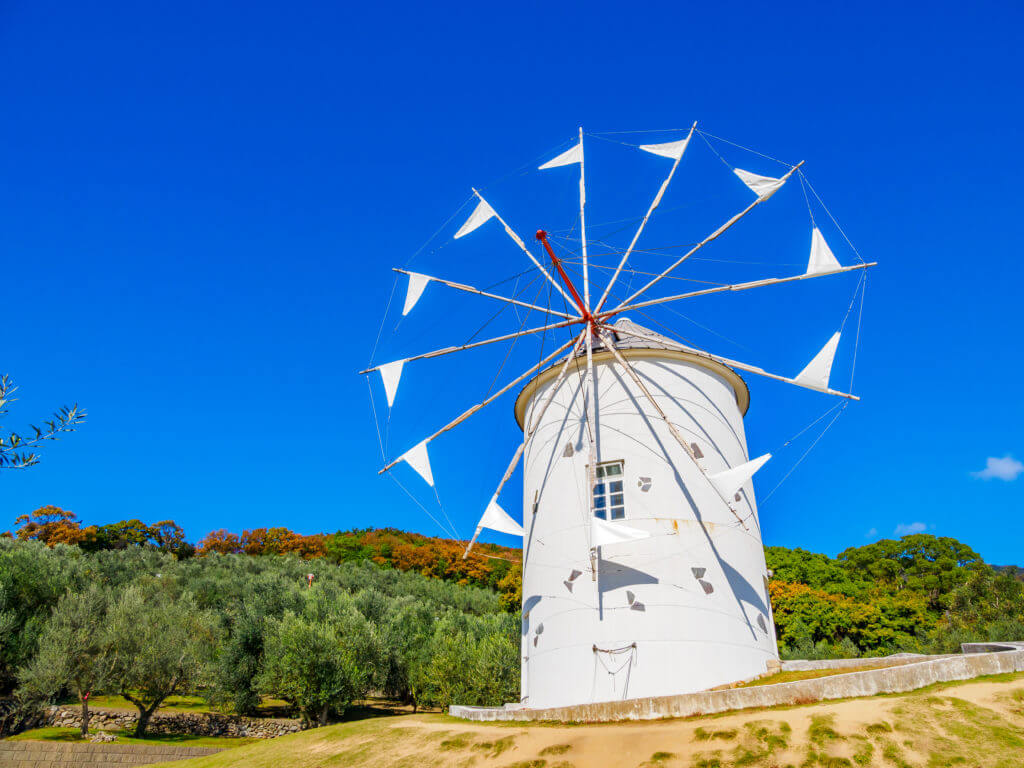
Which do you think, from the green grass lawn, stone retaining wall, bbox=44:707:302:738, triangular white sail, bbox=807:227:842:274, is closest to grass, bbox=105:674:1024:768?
triangular white sail, bbox=807:227:842:274

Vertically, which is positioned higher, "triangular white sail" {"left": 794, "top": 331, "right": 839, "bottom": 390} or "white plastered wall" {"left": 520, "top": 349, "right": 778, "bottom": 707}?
"triangular white sail" {"left": 794, "top": 331, "right": 839, "bottom": 390}

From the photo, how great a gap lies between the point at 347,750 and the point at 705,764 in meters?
8.43

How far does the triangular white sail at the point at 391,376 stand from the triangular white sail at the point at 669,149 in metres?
10.1

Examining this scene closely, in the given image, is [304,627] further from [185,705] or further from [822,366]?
[822,366]

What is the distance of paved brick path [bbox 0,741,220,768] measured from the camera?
65.0 ft

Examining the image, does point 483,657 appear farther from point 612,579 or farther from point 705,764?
point 705,764

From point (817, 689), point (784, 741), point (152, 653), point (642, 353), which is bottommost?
point (784, 741)

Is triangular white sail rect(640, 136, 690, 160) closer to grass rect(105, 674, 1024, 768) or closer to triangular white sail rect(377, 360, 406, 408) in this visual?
triangular white sail rect(377, 360, 406, 408)

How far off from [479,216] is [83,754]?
68.8 ft

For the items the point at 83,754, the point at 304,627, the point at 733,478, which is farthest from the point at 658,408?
the point at 83,754

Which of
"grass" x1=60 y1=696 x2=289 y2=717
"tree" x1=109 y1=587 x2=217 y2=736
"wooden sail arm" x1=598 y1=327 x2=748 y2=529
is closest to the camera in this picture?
"wooden sail arm" x1=598 y1=327 x2=748 y2=529

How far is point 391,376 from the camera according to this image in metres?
21.0

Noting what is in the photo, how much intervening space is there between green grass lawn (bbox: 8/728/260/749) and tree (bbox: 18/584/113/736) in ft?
2.45

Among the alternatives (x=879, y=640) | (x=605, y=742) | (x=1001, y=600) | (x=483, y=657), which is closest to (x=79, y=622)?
(x=483, y=657)
